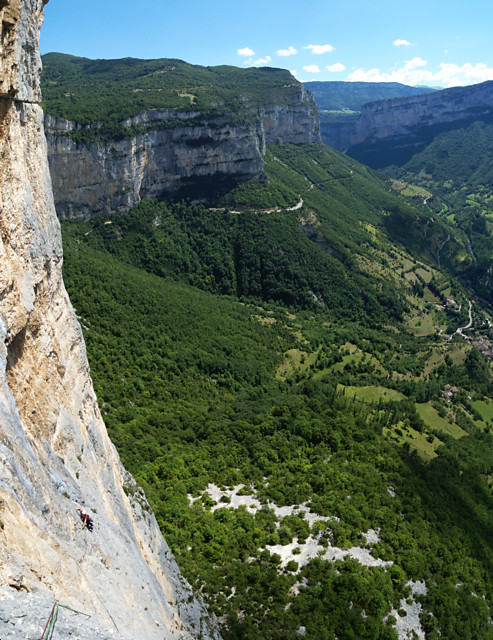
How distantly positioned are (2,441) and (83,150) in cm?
8596

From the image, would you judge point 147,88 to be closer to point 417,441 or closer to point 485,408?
point 485,408

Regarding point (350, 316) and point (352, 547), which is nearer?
point (352, 547)

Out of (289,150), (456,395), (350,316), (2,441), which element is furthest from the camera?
(289,150)

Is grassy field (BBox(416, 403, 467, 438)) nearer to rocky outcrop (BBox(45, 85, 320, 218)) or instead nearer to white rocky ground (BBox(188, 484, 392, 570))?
white rocky ground (BBox(188, 484, 392, 570))

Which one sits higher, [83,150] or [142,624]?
[83,150]

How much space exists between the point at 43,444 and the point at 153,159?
9858 cm

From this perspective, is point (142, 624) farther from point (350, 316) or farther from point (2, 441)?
point (350, 316)

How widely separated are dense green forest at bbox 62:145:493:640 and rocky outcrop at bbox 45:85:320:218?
193 inches

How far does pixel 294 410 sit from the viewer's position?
52250 millimetres

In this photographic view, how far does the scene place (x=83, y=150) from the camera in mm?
85750

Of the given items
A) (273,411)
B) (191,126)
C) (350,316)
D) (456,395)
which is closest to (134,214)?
(191,126)

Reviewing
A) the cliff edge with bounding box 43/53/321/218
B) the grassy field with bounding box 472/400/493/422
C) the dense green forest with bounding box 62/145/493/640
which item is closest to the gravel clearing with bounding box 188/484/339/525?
the dense green forest with bounding box 62/145/493/640

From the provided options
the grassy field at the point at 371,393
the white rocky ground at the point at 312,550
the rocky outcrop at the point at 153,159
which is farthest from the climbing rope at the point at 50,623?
the rocky outcrop at the point at 153,159

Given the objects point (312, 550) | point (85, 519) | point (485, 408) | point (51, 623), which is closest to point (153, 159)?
point (485, 408)
